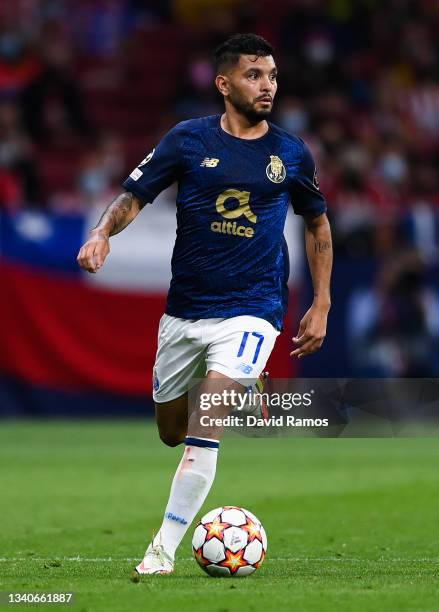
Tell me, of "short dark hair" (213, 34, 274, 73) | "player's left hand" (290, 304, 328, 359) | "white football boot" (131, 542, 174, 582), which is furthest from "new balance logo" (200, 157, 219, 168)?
"white football boot" (131, 542, 174, 582)

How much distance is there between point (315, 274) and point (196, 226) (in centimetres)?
70

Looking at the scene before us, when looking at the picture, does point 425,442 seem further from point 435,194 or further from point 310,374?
point 435,194

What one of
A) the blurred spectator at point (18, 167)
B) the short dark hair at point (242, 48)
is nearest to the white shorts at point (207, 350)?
the short dark hair at point (242, 48)

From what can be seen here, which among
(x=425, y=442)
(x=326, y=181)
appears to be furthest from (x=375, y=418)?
(x=326, y=181)

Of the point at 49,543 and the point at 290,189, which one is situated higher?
the point at 290,189

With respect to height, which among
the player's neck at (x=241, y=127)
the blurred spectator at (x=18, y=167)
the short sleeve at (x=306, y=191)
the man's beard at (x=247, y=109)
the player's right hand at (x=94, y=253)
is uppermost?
the blurred spectator at (x=18, y=167)

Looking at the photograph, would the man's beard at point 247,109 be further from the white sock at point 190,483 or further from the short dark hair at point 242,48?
the white sock at point 190,483

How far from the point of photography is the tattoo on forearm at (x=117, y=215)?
686 centimetres

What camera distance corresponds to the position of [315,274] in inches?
292

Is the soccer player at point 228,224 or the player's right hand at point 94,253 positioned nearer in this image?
the player's right hand at point 94,253

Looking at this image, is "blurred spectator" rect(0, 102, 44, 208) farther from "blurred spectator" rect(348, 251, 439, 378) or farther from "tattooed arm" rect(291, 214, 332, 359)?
"tattooed arm" rect(291, 214, 332, 359)

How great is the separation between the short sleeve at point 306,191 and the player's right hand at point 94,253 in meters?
1.15

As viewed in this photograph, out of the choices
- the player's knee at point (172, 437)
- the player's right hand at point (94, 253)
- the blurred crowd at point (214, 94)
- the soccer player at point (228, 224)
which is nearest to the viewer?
the player's right hand at point (94, 253)

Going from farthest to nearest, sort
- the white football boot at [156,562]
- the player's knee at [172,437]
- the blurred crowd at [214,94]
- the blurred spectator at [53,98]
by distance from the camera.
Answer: the blurred spectator at [53,98] < the blurred crowd at [214,94] < the player's knee at [172,437] < the white football boot at [156,562]
